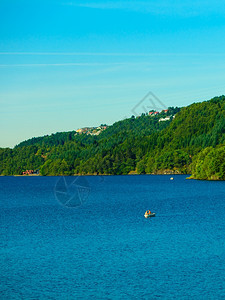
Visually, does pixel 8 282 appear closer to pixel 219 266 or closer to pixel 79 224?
pixel 219 266

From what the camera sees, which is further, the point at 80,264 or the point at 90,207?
the point at 90,207

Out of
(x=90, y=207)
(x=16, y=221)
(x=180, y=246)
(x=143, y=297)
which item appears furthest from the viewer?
(x=90, y=207)

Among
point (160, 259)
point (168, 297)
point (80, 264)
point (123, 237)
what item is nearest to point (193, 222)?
point (123, 237)

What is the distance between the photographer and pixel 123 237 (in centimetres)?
7988

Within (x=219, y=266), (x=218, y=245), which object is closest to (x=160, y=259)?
(x=219, y=266)

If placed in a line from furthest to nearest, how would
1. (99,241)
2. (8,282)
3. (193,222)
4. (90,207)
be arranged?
(90,207), (193,222), (99,241), (8,282)

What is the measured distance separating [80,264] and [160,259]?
37.0ft

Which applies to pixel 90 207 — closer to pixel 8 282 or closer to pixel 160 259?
pixel 160 259

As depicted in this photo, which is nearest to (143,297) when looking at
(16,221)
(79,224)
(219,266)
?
(219,266)

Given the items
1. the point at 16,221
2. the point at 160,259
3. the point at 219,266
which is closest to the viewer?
the point at 219,266

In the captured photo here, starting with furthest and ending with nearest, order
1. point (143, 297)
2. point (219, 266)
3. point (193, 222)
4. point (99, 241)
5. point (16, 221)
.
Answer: point (16, 221), point (193, 222), point (99, 241), point (219, 266), point (143, 297)

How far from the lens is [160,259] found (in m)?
62.6

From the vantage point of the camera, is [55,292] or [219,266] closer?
[55,292]

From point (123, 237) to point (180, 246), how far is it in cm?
1259
